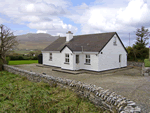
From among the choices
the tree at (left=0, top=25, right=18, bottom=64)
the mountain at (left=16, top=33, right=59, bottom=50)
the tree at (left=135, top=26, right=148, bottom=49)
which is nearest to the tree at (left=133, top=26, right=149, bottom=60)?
the tree at (left=135, top=26, right=148, bottom=49)

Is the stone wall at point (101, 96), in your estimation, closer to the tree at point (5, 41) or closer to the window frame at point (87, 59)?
the window frame at point (87, 59)

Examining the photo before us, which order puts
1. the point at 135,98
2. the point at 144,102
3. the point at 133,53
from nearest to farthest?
the point at 144,102
the point at 135,98
the point at 133,53

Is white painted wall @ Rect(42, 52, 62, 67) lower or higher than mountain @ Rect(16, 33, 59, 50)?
lower

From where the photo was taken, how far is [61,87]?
930 cm

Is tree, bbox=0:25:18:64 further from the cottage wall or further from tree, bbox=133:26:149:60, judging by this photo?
tree, bbox=133:26:149:60

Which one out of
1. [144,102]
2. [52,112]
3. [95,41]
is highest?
[95,41]

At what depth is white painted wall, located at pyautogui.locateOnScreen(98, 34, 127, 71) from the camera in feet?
53.2

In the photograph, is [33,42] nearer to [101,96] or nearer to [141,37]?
[141,37]

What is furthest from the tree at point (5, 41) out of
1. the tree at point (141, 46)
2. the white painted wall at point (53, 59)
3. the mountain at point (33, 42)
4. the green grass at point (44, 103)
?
the mountain at point (33, 42)

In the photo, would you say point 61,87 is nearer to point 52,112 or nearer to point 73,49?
point 52,112

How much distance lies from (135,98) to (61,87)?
16.5 feet

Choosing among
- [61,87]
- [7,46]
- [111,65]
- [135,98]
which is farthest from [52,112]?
[7,46]

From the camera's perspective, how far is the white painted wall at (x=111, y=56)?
16203 millimetres

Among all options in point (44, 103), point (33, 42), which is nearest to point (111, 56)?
point (44, 103)
